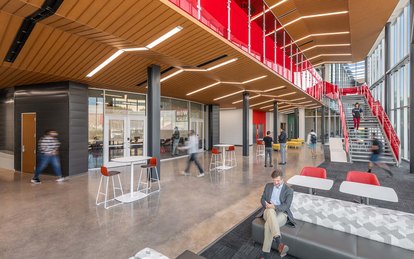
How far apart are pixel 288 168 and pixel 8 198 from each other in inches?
353

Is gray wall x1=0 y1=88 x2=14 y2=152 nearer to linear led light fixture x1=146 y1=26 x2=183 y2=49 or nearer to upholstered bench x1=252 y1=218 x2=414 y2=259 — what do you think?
linear led light fixture x1=146 y1=26 x2=183 y2=49

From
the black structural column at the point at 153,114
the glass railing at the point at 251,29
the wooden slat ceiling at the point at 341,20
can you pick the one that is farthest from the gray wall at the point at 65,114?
the wooden slat ceiling at the point at 341,20

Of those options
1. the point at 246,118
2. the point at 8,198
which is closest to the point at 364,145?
the point at 246,118

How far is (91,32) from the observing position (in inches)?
162

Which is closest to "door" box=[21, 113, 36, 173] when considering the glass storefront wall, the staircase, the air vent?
the glass storefront wall

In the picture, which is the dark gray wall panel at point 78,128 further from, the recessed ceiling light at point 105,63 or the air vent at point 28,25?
the air vent at point 28,25

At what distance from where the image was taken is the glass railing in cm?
479

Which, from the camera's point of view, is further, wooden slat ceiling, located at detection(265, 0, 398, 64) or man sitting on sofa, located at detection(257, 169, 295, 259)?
wooden slat ceiling, located at detection(265, 0, 398, 64)

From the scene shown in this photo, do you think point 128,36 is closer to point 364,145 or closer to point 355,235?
point 355,235

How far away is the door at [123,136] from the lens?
29.8ft

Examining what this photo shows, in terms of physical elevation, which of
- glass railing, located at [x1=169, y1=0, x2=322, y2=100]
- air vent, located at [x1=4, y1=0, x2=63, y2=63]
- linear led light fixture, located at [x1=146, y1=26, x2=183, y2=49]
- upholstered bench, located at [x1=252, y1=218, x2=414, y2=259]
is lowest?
upholstered bench, located at [x1=252, y1=218, x2=414, y2=259]

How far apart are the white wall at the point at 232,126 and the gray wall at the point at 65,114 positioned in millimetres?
13655

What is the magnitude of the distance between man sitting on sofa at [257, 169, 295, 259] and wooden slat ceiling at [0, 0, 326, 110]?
10.7 ft

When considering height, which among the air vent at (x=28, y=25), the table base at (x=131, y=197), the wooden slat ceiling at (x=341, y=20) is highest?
the wooden slat ceiling at (x=341, y=20)
